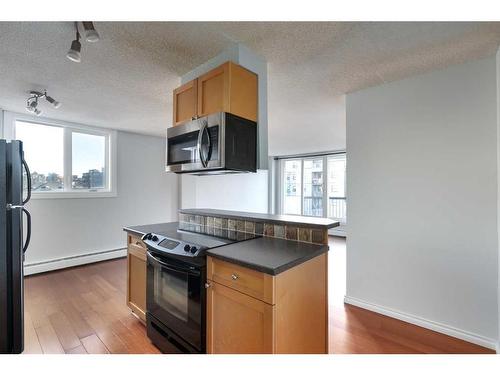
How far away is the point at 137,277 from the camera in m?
2.28

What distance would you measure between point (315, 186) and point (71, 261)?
228 inches

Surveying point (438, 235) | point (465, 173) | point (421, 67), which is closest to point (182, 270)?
point (438, 235)

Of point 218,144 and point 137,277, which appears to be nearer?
point 218,144

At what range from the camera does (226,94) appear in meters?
1.76

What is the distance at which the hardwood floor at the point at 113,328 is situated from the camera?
75.7 inches

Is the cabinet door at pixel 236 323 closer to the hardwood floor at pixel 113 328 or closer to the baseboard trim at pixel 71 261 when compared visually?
the hardwood floor at pixel 113 328

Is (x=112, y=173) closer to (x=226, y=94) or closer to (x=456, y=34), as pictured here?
(x=226, y=94)

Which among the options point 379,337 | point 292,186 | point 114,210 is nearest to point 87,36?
point 379,337

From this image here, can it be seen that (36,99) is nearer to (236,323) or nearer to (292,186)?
(236,323)

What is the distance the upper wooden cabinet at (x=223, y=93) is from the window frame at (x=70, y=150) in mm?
2806

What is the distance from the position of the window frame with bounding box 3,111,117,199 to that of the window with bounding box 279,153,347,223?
494 centimetres

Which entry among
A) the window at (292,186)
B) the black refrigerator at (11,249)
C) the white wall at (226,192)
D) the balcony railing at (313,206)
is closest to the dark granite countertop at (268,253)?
the white wall at (226,192)
